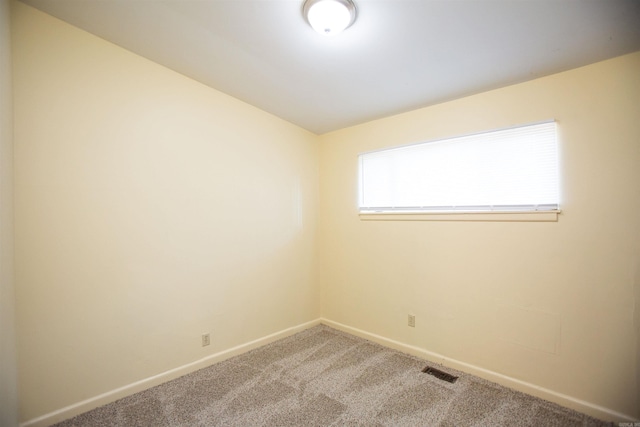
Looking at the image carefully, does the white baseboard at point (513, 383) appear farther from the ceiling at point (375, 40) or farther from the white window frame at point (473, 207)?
the ceiling at point (375, 40)

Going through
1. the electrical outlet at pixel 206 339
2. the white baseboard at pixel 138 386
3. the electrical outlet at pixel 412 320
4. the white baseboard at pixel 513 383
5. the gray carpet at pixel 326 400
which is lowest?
the gray carpet at pixel 326 400

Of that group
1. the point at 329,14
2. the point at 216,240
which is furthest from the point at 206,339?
the point at 329,14

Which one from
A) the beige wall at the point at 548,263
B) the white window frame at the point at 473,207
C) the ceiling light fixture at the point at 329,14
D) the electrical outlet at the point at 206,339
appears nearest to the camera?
the ceiling light fixture at the point at 329,14

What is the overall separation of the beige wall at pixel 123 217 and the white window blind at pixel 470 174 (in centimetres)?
131

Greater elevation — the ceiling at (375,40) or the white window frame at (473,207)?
the ceiling at (375,40)

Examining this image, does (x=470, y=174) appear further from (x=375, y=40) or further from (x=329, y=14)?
(x=329, y=14)

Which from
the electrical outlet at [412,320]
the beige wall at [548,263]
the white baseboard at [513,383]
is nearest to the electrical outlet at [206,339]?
the white baseboard at [513,383]

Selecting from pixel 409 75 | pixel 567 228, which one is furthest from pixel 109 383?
pixel 567 228

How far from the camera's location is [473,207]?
2.48m

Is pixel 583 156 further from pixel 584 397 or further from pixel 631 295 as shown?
pixel 584 397

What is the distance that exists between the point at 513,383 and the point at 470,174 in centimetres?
172

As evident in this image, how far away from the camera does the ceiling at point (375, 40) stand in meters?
1.59

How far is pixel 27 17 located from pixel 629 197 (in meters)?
3.93

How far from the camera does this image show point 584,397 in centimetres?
195
